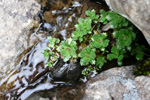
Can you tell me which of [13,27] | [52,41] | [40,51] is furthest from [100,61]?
[13,27]

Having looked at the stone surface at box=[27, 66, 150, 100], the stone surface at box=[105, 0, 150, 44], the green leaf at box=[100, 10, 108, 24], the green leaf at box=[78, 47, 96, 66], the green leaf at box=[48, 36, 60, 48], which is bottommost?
the stone surface at box=[27, 66, 150, 100]

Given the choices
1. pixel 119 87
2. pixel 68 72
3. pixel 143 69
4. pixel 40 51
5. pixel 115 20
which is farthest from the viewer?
pixel 40 51

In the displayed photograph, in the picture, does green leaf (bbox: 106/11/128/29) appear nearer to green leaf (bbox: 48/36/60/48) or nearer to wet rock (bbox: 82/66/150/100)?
wet rock (bbox: 82/66/150/100)

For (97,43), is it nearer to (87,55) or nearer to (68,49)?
(87,55)

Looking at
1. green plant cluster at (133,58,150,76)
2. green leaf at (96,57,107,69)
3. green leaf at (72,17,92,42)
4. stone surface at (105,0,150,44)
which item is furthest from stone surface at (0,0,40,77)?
green plant cluster at (133,58,150,76)

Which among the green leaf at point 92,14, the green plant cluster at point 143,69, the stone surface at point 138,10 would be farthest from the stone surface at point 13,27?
the green plant cluster at point 143,69

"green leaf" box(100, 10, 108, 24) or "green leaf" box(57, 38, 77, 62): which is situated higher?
"green leaf" box(100, 10, 108, 24)
